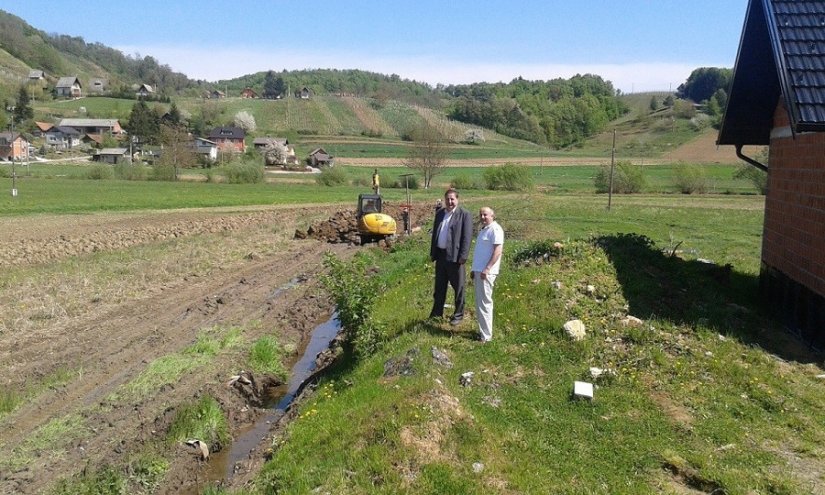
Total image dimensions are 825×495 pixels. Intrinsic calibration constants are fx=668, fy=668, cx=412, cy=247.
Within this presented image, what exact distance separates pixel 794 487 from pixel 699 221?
1067 inches

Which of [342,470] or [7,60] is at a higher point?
[7,60]

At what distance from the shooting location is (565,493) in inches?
220

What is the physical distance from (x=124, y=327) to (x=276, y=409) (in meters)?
4.52

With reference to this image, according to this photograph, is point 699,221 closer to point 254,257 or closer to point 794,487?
point 254,257

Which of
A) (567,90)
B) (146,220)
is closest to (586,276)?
(146,220)

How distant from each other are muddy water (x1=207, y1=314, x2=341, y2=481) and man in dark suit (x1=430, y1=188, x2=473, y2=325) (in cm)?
284

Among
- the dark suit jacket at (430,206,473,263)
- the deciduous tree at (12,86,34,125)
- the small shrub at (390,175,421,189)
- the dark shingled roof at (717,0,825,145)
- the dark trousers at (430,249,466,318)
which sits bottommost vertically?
the small shrub at (390,175,421,189)

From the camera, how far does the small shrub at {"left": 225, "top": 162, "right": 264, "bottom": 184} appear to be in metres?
61.1

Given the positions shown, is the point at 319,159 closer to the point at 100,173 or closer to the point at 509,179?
the point at 100,173

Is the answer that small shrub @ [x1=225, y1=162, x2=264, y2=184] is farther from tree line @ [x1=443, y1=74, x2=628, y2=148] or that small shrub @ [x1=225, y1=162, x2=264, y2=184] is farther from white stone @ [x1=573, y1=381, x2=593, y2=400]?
tree line @ [x1=443, y1=74, x2=628, y2=148]

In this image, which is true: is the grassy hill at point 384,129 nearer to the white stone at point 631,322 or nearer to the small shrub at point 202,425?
the white stone at point 631,322

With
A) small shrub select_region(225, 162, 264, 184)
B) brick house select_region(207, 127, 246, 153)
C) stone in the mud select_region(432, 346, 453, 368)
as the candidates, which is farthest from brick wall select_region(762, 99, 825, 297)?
brick house select_region(207, 127, 246, 153)

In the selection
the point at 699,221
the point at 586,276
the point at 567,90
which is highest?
the point at 567,90

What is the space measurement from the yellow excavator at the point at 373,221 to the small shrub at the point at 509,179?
3294 centimetres
